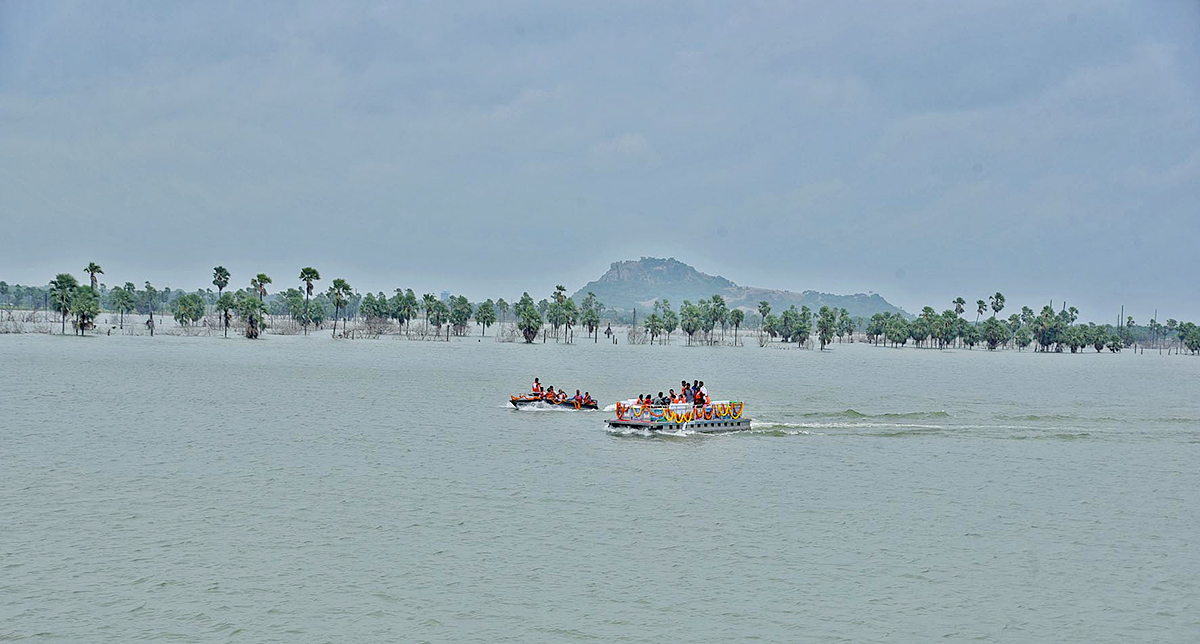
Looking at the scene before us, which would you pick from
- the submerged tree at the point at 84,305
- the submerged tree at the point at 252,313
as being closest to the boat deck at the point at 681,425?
the submerged tree at the point at 252,313

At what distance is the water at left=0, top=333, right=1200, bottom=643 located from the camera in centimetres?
1839

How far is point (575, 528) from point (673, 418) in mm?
21179

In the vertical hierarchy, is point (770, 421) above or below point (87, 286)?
below

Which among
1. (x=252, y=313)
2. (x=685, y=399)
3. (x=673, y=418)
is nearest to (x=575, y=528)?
(x=673, y=418)

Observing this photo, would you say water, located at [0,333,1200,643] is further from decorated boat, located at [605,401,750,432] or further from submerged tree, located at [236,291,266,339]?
submerged tree, located at [236,291,266,339]

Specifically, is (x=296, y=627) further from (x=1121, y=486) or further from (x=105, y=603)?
(x=1121, y=486)

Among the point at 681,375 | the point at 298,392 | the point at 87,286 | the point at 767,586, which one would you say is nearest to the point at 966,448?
the point at 767,586

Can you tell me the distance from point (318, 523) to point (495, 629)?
9.44 metres

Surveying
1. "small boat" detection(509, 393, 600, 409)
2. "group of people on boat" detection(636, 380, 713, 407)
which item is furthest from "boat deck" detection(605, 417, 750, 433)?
"small boat" detection(509, 393, 600, 409)

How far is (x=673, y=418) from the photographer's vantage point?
151 feet

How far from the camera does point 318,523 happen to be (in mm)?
25219

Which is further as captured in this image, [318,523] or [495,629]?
[318,523]

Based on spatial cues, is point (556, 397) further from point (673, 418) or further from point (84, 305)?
point (84, 305)

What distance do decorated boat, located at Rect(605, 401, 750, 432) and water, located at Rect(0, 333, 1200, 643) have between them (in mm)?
1456
